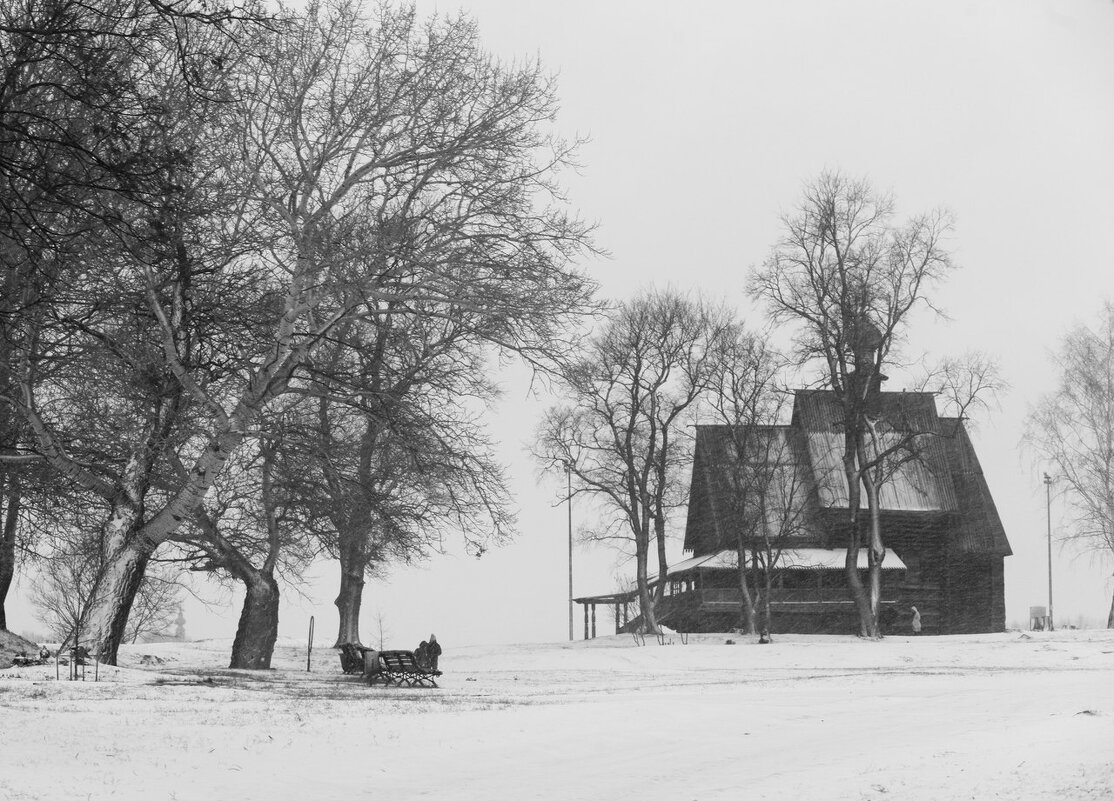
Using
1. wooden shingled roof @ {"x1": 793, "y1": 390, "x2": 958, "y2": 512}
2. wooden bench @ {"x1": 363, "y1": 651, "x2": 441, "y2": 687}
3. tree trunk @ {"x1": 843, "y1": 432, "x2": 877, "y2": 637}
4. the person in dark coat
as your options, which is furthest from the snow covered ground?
wooden shingled roof @ {"x1": 793, "y1": 390, "x2": 958, "y2": 512}

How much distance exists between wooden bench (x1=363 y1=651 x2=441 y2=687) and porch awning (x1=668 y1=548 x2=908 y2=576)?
72.3ft

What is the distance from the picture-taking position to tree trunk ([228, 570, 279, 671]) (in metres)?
28.9

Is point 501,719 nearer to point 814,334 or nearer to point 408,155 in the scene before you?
point 408,155

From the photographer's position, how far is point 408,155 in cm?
2078

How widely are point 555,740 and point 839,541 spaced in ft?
128

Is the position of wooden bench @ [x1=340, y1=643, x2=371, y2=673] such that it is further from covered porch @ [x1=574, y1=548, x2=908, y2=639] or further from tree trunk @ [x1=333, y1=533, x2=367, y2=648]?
covered porch @ [x1=574, y1=548, x2=908, y2=639]

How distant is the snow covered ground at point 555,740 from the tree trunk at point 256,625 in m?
6.65

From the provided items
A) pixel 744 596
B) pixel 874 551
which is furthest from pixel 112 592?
pixel 744 596

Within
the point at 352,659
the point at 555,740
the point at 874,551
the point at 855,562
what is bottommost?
the point at 352,659

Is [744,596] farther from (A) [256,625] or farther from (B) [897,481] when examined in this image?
(A) [256,625]

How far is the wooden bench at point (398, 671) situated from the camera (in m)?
25.3

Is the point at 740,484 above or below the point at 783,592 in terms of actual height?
above

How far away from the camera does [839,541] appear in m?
50.9

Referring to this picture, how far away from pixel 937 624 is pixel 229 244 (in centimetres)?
3925
